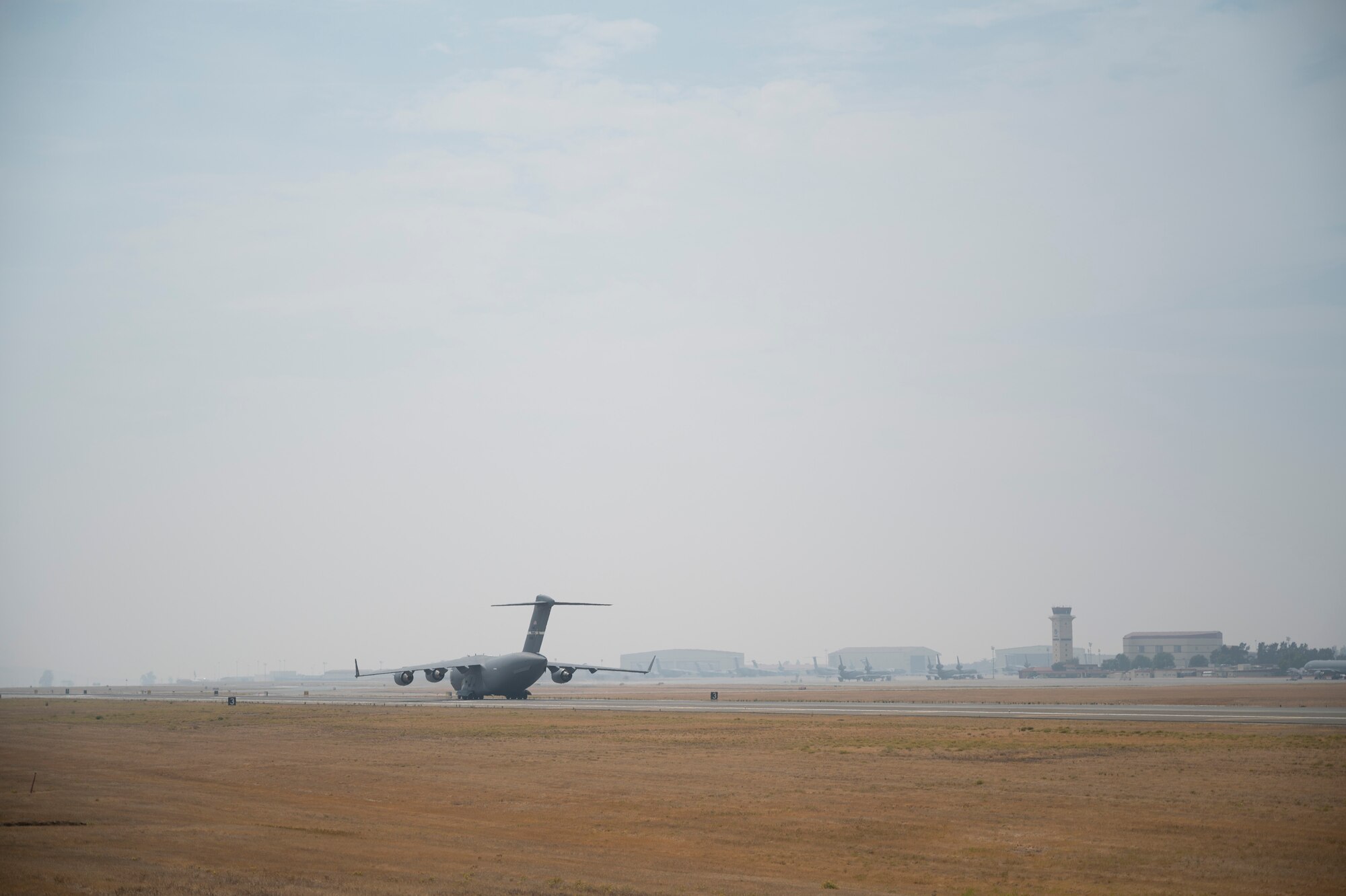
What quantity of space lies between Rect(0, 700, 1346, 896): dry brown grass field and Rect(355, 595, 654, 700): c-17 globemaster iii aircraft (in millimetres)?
39024

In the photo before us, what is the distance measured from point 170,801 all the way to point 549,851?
38.5 ft

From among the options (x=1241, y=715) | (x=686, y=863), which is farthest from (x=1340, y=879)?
(x=1241, y=715)

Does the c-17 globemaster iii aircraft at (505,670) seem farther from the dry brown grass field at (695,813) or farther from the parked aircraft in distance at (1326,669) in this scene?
the parked aircraft in distance at (1326,669)

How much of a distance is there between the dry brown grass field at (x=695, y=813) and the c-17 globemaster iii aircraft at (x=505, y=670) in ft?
128

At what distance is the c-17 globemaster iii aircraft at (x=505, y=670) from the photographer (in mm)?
85562

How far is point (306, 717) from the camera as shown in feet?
208

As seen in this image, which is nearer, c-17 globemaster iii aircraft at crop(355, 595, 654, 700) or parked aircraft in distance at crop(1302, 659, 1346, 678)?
A: c-17 globemaster iii aircraft at crop(355, 595, 654, 700)

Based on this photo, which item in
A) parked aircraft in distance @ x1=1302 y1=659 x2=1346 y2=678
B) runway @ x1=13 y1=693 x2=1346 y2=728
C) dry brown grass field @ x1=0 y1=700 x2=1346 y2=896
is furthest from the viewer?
parked aircraft in distance @ x1=1302 y1=659 x2=1346 y2=678

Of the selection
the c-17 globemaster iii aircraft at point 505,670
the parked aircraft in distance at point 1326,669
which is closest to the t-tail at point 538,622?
the c-17 globemaster iii aircraft at point 505,670

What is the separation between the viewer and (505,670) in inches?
3371

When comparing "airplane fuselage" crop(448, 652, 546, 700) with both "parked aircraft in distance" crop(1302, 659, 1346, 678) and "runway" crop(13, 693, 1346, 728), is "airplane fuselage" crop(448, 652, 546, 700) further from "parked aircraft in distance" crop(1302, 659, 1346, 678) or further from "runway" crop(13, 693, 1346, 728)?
"parked aircraft in distance" crop(1302, 659, 1346, 678)

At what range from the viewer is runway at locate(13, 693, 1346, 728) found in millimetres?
51250

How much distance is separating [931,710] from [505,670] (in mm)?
36520

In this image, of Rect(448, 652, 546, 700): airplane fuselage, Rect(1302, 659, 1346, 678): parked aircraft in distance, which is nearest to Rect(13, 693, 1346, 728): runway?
Rect(448, 652, 546, 700): airplane fuselage
